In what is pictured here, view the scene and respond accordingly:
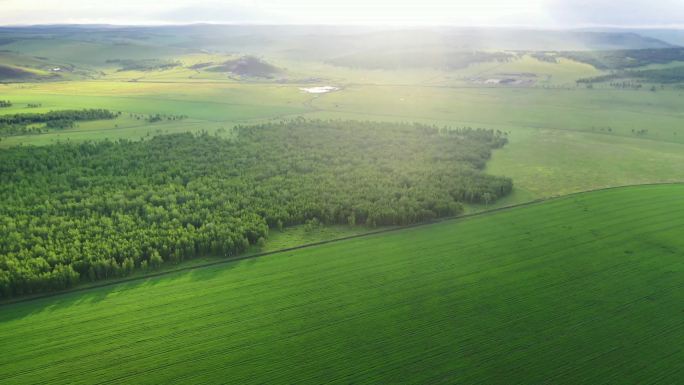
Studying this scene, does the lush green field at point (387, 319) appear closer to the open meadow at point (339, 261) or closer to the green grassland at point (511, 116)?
the open meadow at point (339, 261)

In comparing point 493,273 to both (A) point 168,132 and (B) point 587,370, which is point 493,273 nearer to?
(B) point 587,370

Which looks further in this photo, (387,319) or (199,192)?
(199,192)

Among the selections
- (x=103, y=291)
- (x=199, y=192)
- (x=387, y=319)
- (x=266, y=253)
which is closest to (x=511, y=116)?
(x=199, y=192)

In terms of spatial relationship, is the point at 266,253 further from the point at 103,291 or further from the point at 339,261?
the point at 103,291

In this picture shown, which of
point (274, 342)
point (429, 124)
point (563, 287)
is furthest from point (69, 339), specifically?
point (429, 124)

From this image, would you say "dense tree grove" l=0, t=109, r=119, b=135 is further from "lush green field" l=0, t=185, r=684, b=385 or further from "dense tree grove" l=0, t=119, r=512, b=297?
"lush green field" l=0, t=185, r=684, b=385

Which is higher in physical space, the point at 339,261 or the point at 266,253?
the point at 266,253

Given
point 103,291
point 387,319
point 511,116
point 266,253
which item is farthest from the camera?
point 511,116
